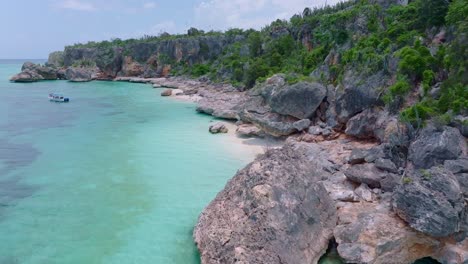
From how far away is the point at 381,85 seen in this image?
66.8 ft

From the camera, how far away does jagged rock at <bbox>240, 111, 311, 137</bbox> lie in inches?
891

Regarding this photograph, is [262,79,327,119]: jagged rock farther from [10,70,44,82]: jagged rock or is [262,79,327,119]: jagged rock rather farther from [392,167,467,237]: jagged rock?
[10,70,44,82]: jagged rock

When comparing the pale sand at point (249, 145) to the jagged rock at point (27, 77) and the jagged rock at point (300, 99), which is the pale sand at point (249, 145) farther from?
the jagged rock at point (27, 77)

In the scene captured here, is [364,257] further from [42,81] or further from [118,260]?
[42,81]

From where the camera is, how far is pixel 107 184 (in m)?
16.8

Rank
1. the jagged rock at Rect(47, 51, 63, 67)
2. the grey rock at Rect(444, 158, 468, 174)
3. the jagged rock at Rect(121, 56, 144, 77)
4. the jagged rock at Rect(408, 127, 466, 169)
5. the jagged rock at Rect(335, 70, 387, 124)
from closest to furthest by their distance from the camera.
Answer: the grey rock at Rect(444, 158, 468, 174) < the jagged rock at Rect(408, 127, 466, 169) < the jagged rock at Rect(335, 70, 387, 124) < the jagged rock at Rect(121, 56, 144, 77) < the jagged rock at Rect(47, 51, 63, 67)

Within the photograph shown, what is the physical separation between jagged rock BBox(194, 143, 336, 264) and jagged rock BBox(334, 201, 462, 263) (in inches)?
29.1

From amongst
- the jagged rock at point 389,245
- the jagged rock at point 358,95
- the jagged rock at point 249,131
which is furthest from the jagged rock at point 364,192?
the jagged rock at point 249,131

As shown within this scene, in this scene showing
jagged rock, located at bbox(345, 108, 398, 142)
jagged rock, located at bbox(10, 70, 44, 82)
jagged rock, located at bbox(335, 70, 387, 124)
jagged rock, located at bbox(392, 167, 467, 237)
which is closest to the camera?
jagged rock, located at bbox(392, 167, 467, 237)

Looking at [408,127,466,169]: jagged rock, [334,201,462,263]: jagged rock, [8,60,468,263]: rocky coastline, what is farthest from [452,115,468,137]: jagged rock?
[334,201,462,263]: jagged rock

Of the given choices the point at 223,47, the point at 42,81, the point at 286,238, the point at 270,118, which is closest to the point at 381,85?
the point at 270,118

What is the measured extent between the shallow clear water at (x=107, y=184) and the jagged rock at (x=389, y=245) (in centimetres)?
464

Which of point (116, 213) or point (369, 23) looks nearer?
point (116, 213)

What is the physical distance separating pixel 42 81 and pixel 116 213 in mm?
66159
